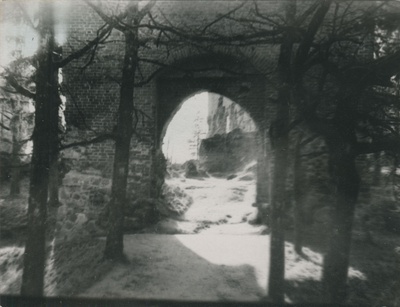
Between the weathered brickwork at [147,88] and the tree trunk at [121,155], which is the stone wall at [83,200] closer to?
the weathered brickwork at [147,88]

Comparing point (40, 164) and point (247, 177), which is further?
point (247, 177)

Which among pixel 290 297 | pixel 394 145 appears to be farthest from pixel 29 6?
pixel 290 297

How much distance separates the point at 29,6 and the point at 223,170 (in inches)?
752

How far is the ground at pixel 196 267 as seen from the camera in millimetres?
4836

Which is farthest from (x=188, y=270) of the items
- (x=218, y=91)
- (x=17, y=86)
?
(x=218, y=91)

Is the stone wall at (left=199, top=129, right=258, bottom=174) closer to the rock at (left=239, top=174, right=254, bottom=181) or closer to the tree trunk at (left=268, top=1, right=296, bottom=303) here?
the rock at (left=239, top=174, right=254, bottom=181)

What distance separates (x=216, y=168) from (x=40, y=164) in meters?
19.0

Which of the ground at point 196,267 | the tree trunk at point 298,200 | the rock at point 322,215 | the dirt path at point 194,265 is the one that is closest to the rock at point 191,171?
the dirt path at point 194,265

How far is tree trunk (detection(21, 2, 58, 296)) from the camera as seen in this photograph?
4289 millimetres

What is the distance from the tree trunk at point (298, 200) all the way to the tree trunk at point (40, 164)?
181 inches

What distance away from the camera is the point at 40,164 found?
4.34 metres

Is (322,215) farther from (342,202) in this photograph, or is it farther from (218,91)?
(218,91)

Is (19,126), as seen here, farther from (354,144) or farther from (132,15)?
(354,144)

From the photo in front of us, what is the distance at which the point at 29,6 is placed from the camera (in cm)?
452
